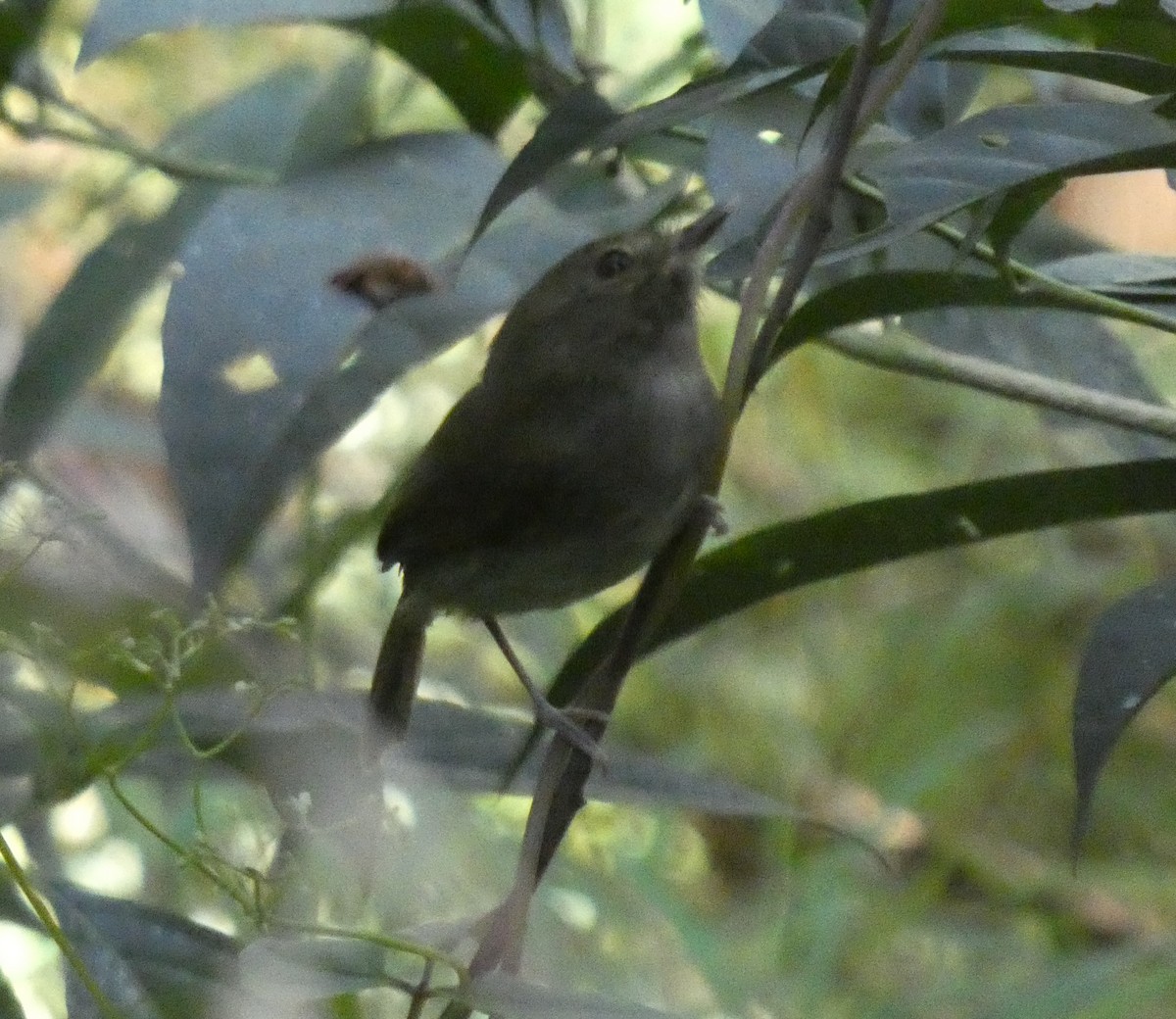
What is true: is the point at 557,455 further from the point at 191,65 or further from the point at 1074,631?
the point at 191,65

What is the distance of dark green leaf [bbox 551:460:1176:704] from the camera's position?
5.25 ft

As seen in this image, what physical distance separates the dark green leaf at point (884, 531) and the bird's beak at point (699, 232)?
52cm

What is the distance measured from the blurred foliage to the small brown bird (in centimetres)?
14

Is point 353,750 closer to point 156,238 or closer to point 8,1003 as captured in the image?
point 8,1003

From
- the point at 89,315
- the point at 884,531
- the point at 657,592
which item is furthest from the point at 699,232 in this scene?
the point at 657,592

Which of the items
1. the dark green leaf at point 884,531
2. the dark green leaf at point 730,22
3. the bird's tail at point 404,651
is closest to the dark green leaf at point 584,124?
the dark green leaf at point 730,22

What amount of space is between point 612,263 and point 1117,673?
3.95 ft

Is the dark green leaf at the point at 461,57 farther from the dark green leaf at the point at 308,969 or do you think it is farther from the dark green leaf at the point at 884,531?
the dark green leaf at the point at 308,969

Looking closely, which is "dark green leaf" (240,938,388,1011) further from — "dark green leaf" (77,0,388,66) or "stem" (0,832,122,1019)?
"dark green leaf" (77,0,388,66)

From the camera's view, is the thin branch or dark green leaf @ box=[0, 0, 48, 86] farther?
dark green leaf @ box=[0, 0, 48, 86]

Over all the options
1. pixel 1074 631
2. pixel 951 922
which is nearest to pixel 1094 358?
pixel 951 922

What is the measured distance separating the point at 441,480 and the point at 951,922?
2.04m

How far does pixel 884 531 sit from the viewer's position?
1674 millimetres

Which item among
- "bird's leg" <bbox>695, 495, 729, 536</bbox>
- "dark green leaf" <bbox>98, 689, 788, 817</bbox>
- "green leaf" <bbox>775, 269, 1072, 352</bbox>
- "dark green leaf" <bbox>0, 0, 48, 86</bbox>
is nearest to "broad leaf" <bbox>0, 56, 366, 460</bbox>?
"dark green leaf" <bbox>0, 0, 48, 86</bbox>
